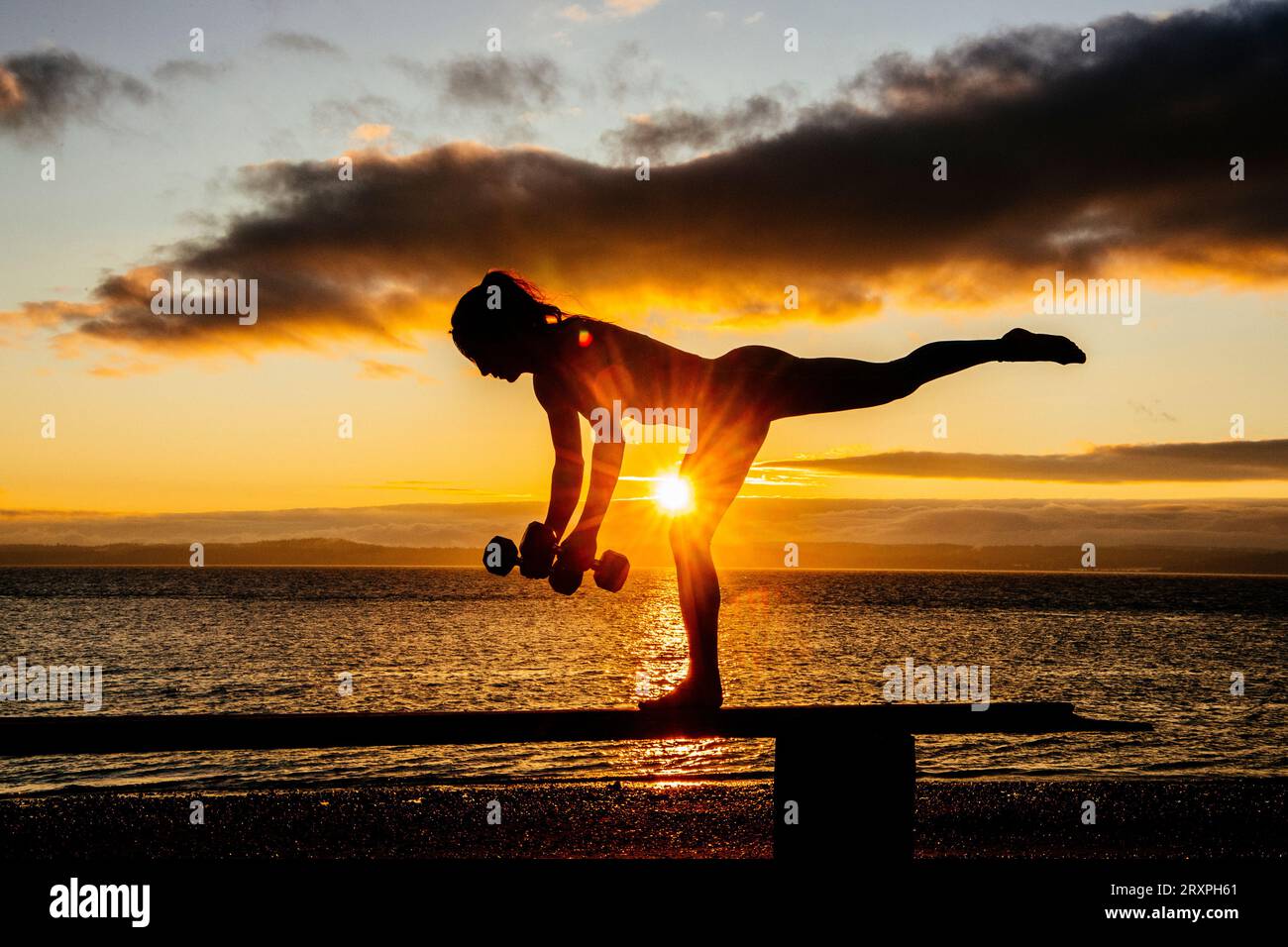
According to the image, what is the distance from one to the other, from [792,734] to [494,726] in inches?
53.3

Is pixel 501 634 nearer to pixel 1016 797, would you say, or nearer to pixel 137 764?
pixel 137 764

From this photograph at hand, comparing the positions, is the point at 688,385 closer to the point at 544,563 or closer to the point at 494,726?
the point at 544,563

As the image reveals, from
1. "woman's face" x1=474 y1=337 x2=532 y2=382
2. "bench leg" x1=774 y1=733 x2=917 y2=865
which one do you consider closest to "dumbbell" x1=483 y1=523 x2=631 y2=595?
"woman's face" x1=474 y1=337 x2=532 y2=382

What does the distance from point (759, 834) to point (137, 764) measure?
42.7ft

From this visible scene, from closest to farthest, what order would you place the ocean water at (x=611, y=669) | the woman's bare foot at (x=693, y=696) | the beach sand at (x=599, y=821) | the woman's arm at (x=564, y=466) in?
the woman's bare foot at (x=693, y=696) → the woman's arm at (x=564, y=466) → the beach sand at (x=599, y=821) → the ocean water at (x=611, y=669)

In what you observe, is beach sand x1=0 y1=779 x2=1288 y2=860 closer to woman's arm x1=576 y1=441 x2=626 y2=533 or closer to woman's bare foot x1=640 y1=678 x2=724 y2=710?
woman's bare foot x1=640 y1=678 x2=724 y2=710

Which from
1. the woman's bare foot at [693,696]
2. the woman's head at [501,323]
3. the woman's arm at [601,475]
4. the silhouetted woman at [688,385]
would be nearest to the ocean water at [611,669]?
the woman's bare foot at [693,696]

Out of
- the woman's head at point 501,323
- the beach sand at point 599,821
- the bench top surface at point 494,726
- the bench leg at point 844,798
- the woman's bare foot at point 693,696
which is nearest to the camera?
the bench top surface at point 494,726

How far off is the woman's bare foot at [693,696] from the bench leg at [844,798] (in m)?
0.46

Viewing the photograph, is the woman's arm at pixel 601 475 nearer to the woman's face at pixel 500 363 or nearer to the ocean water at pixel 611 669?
the woman's face at pixel 500 363

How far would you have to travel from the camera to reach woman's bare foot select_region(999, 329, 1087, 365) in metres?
4.78

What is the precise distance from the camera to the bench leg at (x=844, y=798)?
4.43m

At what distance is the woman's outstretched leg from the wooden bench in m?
1.48

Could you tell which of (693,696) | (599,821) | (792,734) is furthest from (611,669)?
(792,734)
